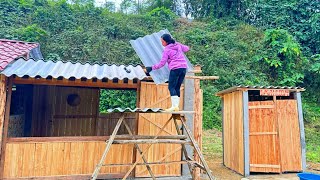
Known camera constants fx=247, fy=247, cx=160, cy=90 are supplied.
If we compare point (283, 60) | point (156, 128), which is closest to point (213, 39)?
point (283, 60)

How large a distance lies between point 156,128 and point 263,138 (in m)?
3.02

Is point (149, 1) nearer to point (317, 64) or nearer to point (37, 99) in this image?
point (317, 64)

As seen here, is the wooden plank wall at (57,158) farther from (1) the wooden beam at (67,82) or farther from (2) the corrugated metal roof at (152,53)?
(2) the corrugated metal roof at (152,53)

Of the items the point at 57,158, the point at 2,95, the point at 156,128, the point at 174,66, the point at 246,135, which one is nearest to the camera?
the point at 174,66

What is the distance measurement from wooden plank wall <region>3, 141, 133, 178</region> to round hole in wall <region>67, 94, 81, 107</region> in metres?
2.95

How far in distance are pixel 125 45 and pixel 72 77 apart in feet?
33.5

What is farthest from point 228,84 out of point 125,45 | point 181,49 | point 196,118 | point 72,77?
point 72,77

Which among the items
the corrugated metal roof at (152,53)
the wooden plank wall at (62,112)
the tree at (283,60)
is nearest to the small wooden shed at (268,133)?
the corrugated metal roof at (152,53)

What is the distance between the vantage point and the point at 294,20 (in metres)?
16.5

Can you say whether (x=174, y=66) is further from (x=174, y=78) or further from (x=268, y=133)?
(x=268, y=133)

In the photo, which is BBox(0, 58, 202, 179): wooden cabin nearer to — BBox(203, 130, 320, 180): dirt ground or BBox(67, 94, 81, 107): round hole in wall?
BBox(67, 94, 81, 107): round hole in wall

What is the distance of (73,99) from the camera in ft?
26.2

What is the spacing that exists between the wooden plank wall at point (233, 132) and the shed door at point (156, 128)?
193 centimetres

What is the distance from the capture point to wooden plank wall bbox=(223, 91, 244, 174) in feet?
21.7
